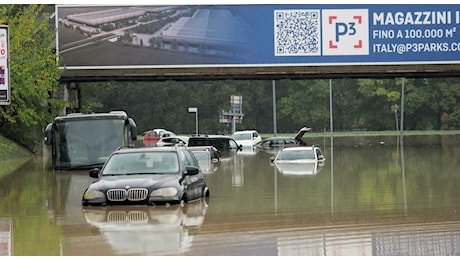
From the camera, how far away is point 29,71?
4703 cm

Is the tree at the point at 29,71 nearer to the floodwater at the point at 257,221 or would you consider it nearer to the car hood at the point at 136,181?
the floodwater at the point at 257,221

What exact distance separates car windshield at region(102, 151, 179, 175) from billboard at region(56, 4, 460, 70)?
1179 inches

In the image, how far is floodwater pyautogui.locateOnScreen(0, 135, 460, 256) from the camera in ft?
40.4

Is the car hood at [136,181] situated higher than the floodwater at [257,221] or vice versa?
the car hood at [136,181]

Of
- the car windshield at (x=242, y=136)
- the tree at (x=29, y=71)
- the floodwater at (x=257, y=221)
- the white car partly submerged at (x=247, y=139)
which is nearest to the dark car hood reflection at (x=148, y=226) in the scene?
the floodwater at (x=257, y=221)

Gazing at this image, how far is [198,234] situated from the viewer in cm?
1381

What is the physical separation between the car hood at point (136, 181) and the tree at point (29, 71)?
89.1 feet

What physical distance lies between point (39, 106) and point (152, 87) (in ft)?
215

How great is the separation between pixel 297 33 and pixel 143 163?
30.6 m

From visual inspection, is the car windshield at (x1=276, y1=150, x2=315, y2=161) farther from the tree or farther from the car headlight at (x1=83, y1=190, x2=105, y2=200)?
the car headlight at (x1=83, y1=190, x2=105, y2=200)

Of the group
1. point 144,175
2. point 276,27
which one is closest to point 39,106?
point 276,27

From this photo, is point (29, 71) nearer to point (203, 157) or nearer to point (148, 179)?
point (203, 157)

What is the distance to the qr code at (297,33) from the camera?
49.5 metres

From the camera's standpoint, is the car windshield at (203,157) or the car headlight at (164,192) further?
the car windshield at (203,157)
